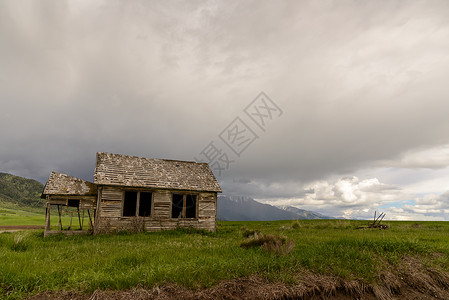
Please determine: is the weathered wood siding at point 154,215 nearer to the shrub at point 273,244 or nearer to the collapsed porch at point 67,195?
the collapsed porch at point 67,195

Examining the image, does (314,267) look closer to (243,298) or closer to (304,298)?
(304,298)

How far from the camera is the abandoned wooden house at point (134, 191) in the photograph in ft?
60.4

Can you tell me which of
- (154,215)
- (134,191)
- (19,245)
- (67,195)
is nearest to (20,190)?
(67,195)

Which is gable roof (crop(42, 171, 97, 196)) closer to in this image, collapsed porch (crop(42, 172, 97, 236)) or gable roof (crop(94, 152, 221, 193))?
collapsed porch (crop(42, 172, 97, 236))

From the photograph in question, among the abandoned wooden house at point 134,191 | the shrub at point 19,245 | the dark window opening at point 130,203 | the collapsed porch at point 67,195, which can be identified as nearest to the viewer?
the shrub at point 19,245

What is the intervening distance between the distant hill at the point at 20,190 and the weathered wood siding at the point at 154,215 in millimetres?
142975

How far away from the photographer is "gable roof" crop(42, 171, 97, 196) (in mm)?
18138

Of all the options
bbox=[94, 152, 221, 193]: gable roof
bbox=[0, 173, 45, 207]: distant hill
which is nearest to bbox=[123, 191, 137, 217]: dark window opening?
bbox=[94, 152, 221, 193]: gable roof

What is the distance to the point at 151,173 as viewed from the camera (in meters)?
21.7

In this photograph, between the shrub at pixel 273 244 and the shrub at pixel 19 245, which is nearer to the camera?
the shrub at pixel 273 244

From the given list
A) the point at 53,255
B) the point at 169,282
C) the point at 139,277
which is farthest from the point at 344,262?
the point at 53,255

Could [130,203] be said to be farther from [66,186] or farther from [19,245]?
[19,245]

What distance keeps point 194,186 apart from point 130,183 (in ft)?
17.2

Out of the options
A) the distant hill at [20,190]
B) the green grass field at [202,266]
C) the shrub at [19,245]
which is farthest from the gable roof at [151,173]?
the distant hill at [20,190]
